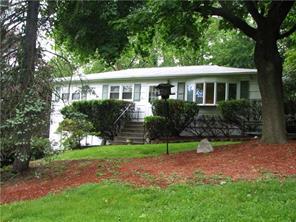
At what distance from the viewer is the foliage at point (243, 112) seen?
70.1 feet

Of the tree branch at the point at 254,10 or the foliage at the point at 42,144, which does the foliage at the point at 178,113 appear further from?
the foliage at the point at 42,144

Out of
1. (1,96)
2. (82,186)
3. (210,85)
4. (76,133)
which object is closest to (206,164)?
(82,186)

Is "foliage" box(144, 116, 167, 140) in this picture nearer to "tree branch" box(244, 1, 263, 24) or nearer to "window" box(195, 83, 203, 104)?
"window" box(195, 83, 203, 104)

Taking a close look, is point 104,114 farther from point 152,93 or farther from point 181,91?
point 181,91

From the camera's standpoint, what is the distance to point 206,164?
11.5 metres

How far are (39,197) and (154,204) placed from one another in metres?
3.13

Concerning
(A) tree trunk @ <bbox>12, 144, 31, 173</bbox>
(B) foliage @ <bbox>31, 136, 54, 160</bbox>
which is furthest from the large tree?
(A) tree trunk @ <bbox>12, 144, 31, 173</bbox>

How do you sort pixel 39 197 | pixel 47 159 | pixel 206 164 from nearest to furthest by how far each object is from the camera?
pixel 39 197 < pixel 206 164 < pixel 47 159

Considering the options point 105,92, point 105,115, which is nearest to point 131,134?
point 105,115

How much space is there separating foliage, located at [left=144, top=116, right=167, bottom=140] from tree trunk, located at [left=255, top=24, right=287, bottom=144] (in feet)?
25.3

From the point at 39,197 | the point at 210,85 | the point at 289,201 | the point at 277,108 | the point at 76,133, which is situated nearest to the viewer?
the point at 289,201

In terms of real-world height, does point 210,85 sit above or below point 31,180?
above

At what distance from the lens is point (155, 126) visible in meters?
22.2

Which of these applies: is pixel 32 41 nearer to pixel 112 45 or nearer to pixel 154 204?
pixel 112 45
